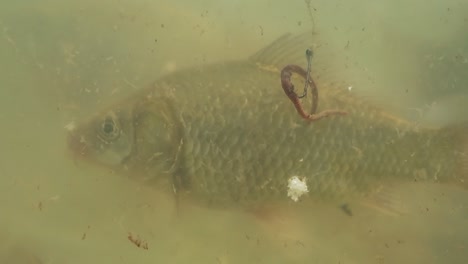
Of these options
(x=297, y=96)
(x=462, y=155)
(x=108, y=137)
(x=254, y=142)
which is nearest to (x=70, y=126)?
(x=108, y=137)

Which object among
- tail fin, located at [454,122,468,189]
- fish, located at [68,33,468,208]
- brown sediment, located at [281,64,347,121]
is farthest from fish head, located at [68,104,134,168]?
tail fin, located at [454,122,468,189]

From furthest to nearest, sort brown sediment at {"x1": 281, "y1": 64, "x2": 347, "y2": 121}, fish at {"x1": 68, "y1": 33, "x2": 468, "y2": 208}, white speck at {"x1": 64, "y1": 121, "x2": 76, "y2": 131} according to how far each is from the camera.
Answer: white speck at {"x1": 64, "y1": 121, "x2": 76, "y2": 131} < fish at {"x1": 68, "y1": 33, "x2": 468, "y2": 208} < brown sediment at {"x1": 281, "y1": 64, "x2": 347, "y2": 121}

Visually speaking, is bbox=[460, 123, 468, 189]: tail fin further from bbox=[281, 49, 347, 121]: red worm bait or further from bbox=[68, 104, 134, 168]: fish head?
bbox=[68, 104, 134, 168]: fish head

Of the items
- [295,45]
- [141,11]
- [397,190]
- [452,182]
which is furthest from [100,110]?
[452,182]

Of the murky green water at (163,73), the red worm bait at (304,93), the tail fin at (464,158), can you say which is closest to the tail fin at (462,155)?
the tail fin at (464,158)

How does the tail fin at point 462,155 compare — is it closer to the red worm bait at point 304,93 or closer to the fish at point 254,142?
the fish at point 254,142

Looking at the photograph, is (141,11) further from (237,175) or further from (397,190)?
(397,190)

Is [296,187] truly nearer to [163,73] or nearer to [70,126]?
[163,73]

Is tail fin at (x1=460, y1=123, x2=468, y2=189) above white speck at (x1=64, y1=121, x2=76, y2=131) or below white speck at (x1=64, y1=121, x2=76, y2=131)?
above
